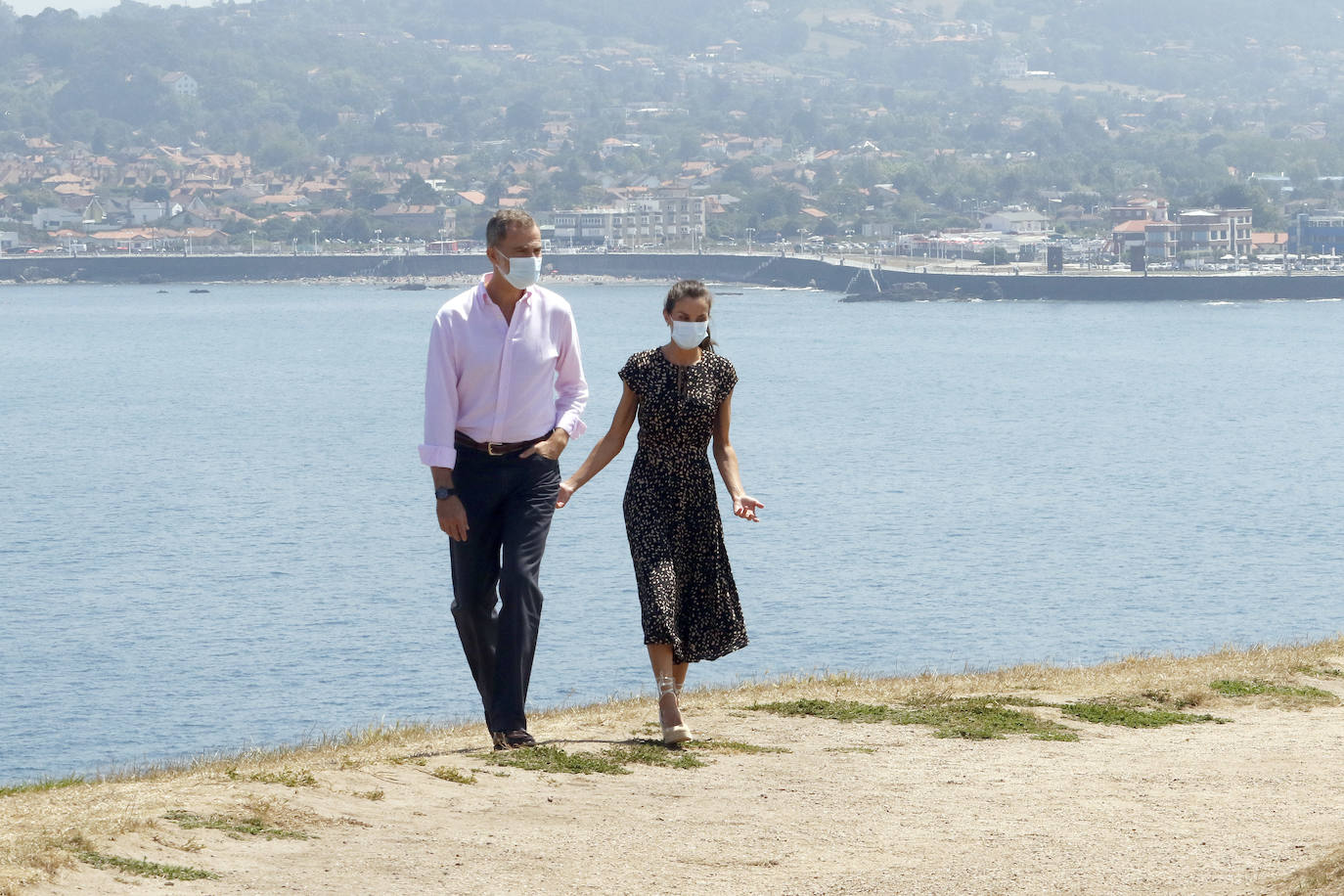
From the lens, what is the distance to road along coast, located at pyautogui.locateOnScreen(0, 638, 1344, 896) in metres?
4.36

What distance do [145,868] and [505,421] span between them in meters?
1.84

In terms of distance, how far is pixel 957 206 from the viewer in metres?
170

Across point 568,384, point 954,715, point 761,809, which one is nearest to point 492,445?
point 568,384

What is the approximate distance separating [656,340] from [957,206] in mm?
97342

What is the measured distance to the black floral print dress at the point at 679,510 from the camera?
225 inches

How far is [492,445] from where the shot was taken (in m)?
5.62

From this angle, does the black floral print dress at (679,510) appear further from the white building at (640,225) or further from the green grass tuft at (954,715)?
the white building at (640,225)

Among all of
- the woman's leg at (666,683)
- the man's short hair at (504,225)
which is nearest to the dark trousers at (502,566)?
the woman's leg at (666,683)

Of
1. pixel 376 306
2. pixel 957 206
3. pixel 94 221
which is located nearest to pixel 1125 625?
pixel 376 306

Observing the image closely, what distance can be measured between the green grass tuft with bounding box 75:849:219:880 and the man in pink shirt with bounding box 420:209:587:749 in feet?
4.90

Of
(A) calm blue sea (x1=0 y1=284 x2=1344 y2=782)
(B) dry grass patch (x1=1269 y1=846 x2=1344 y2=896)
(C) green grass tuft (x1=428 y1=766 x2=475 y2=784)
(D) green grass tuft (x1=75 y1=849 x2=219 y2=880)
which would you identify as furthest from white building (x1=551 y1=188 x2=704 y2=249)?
(B) dry grass patch (x1=1269 y1=846 x2=1344 y2=896)

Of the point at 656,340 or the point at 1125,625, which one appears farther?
the point at 656,340

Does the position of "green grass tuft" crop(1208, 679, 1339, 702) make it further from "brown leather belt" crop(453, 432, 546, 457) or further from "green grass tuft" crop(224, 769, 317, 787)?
"green grass tuft" crop(224, 769, 317, 787)

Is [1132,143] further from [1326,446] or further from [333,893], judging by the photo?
[333,893]
